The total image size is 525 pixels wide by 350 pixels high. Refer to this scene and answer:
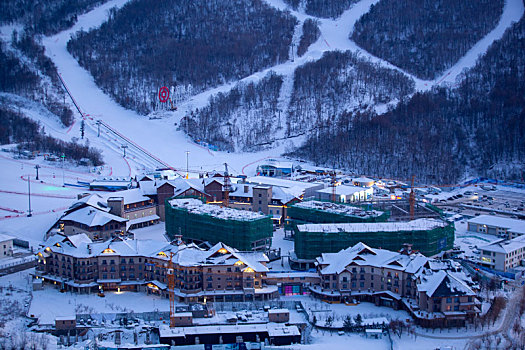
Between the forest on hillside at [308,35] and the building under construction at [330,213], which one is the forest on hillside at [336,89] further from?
the building under construction at [330,213]

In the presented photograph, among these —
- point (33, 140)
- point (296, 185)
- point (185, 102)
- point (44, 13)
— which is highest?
point (44, 13)

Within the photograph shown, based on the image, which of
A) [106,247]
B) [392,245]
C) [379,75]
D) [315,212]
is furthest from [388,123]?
[106,247]

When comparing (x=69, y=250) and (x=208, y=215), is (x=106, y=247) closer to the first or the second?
(x=69, y=250)

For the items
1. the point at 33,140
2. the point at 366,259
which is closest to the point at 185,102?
the point at 33,140

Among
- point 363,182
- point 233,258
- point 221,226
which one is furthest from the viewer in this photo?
point 363,182

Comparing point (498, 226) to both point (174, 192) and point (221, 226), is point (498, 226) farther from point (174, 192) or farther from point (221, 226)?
point (174, 192)

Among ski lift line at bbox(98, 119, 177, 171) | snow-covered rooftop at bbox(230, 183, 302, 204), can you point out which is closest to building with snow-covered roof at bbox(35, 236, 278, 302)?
snow-covered rooftop at bbox(230, 183, 302, 204)
